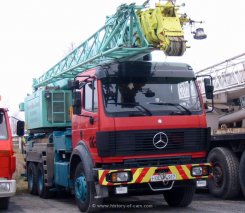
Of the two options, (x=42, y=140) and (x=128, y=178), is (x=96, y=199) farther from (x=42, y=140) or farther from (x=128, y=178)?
(x=42, y=140)

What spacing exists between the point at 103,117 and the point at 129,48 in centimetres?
166

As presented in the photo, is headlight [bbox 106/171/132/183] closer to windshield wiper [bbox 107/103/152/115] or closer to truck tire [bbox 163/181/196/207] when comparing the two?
windshield wiper [bbox 107/103/152/115]

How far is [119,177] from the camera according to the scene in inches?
299

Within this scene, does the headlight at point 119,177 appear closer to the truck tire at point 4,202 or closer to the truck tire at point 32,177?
the truck tire at point 4,202

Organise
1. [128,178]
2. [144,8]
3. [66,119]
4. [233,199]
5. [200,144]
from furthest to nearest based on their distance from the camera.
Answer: [66,119] → [233,199] → [144,8] → [200,144] → [128,178]

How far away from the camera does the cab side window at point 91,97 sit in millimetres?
8070

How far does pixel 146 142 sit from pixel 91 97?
1.29 metres

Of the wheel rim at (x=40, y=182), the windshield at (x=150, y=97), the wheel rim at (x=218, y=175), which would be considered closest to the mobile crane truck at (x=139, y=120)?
the windshield at (x=150, y=97)

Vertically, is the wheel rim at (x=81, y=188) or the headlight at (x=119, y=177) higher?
the headlight at (x=119, y=177)

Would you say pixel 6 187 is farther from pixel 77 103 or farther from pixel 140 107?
pixel 140 107

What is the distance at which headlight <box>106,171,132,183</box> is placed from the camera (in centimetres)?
757

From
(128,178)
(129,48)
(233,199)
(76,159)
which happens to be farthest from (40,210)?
(233,199)

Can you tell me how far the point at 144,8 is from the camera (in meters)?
8.79

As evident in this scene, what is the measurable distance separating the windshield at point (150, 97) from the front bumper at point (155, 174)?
0.94 metres
